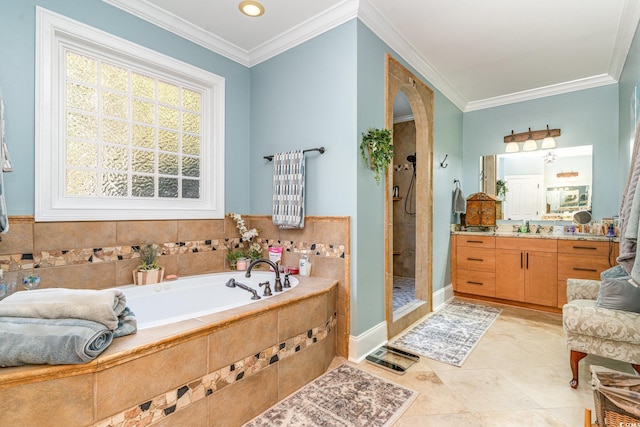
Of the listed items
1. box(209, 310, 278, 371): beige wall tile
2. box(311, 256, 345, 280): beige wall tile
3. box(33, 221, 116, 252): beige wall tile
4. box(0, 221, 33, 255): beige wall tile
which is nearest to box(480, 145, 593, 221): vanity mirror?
box(311, 256, 345, 280): beige wall tile

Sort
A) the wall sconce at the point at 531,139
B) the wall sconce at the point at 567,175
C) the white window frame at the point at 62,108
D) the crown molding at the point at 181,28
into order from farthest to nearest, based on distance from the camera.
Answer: the wall sconce at the point at 531,139, the wall sconce at the point at 567,175, the crown molding at the point at 181,28, the white window frame at the point at 62,108

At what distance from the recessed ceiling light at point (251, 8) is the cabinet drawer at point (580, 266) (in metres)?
3.86

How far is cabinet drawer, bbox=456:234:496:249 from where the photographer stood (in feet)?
12.6

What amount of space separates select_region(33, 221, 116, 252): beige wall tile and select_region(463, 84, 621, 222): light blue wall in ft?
14.3

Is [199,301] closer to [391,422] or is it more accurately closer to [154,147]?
[154,147]

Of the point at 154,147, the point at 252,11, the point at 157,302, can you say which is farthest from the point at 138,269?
the point at 252,11

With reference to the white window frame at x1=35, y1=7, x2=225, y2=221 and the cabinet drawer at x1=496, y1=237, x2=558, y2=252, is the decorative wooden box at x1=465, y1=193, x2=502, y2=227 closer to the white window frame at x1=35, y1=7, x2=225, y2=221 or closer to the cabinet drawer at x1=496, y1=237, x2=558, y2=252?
the cabinet drawer at x1=496, y1=237, x2=558, y2=252

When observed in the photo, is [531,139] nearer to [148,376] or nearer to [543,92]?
[543,92]

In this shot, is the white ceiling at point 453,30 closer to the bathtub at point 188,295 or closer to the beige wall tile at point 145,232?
the beige wall tile at point 145,232

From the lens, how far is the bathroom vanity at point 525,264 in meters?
3.25

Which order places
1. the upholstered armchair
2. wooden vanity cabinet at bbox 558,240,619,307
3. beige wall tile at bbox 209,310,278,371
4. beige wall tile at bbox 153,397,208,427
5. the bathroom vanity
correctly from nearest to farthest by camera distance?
beige wall tile at bbox 153,397,208,427, beige wall tile at bbox 209,310,278,371, the upholstered armchair, wooden vanity cabinet at bbox 558,240,619,307, the bathroom vanity

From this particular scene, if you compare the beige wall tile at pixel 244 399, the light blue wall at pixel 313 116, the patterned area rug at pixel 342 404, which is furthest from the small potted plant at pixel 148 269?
the patterned area rug at pixel 342 404

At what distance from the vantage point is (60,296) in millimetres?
1303

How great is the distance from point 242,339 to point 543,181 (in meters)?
4.14
